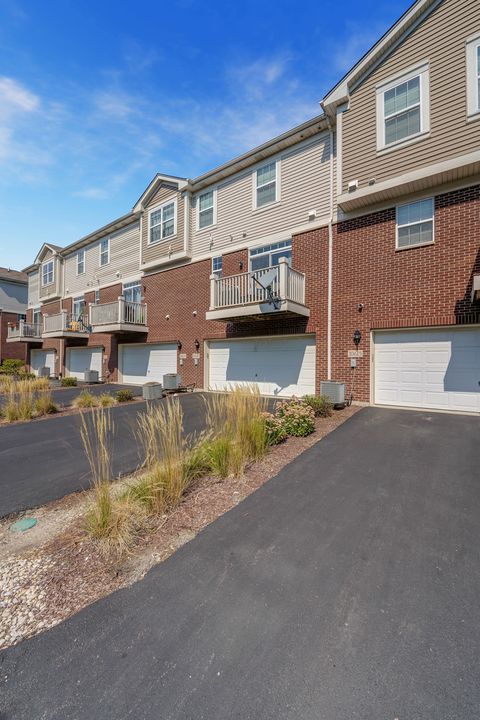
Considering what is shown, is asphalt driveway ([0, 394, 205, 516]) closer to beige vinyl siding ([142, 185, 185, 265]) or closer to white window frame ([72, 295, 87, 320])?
beige vinyl siding ([142, 185, 185, 265])

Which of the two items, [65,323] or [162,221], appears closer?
[162,221]

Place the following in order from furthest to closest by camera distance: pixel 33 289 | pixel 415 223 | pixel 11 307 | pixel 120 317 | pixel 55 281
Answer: pixel 11 307 → pixel 33 289 → pixel 55 281 → pixel 120 317 → pixel 415 223

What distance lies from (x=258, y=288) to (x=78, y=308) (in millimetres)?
15611

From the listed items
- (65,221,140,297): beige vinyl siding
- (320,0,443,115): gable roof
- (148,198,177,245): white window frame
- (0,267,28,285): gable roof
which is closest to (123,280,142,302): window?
(65,221,140,297): beige vinyl siding

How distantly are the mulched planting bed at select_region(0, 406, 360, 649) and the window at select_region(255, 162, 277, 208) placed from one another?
36.0ft

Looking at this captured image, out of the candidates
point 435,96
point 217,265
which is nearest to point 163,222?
point 217,265

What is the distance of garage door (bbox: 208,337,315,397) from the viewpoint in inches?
422

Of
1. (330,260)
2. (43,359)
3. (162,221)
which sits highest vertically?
(162,221)

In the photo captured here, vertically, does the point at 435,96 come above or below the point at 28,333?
above

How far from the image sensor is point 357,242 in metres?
9.58

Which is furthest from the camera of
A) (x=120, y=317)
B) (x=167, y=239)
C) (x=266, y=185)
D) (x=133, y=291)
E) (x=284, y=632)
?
(x=133, y=291)

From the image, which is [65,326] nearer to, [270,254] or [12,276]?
[270,254]

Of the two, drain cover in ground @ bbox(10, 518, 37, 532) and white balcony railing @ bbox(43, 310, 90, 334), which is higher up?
white balcony railing @ bbox(43, 310, 90, 334)

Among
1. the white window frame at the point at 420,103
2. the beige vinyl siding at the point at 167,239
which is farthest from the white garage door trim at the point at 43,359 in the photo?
the white window frame at the point at 420,103
